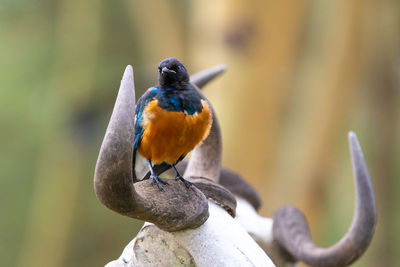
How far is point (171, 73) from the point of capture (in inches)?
27.2

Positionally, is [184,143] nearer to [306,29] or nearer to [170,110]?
[170,110]

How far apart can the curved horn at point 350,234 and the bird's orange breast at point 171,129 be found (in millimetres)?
190

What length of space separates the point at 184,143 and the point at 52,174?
3.01 meters

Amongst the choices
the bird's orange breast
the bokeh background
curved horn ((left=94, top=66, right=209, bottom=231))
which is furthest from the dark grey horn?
the bokeh background

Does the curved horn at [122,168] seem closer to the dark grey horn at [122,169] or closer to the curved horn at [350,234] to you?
the dark grey horn at [122,169]

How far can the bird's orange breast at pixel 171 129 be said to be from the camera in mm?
688

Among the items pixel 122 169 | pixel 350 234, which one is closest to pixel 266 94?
pixel 350 234

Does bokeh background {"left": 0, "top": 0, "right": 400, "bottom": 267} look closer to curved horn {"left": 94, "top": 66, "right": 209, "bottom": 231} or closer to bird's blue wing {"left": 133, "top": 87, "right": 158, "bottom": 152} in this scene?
bird's blue wing {"left": 133, "top": 87, "right": 158, "bottom": 152}

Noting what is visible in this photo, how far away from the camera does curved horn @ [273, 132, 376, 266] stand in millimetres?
731

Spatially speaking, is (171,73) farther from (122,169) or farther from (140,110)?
(122,169)

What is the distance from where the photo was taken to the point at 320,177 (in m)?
2.33

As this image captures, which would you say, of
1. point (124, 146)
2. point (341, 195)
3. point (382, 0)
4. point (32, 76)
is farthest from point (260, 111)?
point (32, 76)

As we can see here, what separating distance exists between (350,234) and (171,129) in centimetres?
26

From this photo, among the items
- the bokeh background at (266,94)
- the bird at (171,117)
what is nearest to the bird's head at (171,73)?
the bird at (171,117)
